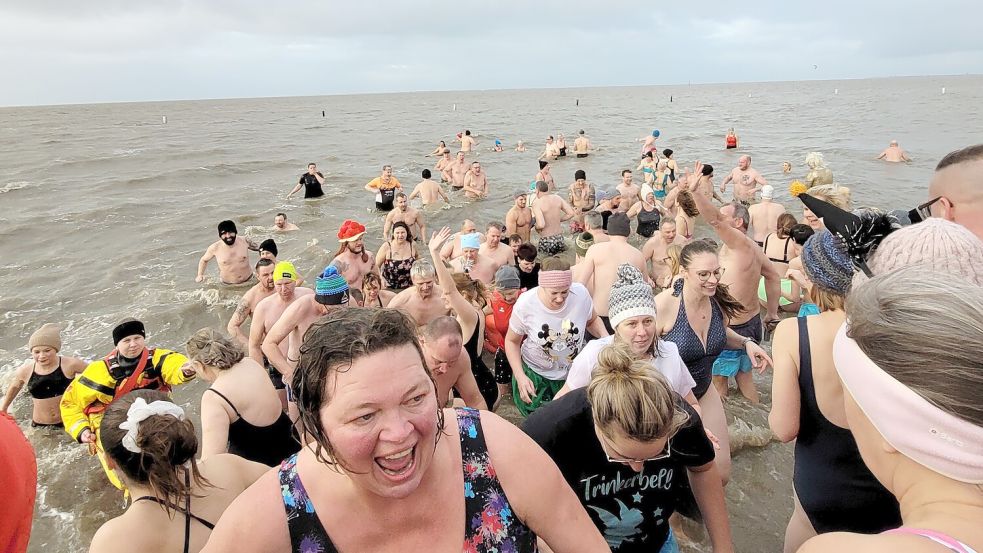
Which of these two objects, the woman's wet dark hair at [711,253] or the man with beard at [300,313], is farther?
the man with beard at [300,313]

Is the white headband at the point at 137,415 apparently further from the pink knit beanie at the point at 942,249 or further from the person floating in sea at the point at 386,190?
the person floating in sea at the point at 386,190

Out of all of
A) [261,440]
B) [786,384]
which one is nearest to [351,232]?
[261,440]

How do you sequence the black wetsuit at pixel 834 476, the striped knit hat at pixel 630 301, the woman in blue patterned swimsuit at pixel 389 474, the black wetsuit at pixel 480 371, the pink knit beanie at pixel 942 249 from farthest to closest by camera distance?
the black wetsuit at pixel 480 371 < the striped knit hat at pixel 630 301 < the black wetsuit at pixel 834 476 < the pink knit beanie at pixel 942 249 < the woman in blue patterned swimsuit at pixel 389 474

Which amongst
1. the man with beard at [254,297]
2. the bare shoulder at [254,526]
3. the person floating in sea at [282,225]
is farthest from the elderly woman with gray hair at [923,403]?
the person floating in sea at [282,225]

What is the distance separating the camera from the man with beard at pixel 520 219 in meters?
9.98

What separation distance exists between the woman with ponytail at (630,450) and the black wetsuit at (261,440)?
213cm

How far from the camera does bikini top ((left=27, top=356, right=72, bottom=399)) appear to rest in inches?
197

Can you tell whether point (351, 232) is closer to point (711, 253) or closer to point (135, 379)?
point (135, 379)

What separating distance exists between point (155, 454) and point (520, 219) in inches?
326

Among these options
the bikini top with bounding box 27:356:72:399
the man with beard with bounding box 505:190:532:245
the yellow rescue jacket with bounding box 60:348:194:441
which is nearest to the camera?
the yellow rescue jacket with bounding box 60:348:194:441

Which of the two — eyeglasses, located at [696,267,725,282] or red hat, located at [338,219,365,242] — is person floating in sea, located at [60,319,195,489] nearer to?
red hat, located at [338,219,365,242]

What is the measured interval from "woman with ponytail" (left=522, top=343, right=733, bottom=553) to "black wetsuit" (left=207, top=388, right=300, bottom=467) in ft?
6.98

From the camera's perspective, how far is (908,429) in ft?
3.14

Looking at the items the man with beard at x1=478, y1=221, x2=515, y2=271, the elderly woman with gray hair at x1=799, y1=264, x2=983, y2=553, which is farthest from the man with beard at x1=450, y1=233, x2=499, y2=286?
the elderly woman with gray hair at x1=799, y1=264, x2=983, y2=553
